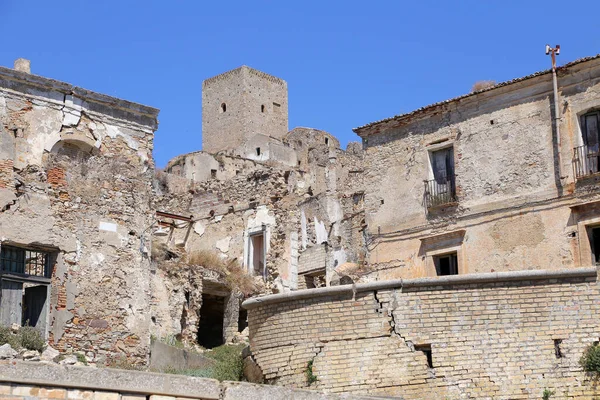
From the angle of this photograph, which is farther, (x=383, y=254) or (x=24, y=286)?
(x=383, y=254)

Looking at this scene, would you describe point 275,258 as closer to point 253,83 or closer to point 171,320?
point 171,320

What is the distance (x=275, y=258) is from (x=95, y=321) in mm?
12909

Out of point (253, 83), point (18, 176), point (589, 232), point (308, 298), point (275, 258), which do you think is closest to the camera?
point (308, 298)

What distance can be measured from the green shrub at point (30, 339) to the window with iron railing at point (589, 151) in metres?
11.3

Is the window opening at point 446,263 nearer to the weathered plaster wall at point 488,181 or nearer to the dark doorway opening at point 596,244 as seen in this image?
the weathered plaster wall at point 488,181

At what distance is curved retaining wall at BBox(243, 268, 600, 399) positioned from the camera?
54.2 feet

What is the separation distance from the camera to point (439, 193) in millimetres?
24250

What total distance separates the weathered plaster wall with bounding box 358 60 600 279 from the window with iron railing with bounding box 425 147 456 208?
0.50 ft

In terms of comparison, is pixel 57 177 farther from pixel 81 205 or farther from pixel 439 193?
pixel 439 193

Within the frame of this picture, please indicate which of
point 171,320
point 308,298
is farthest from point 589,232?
point 171,320

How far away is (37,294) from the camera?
754 inches

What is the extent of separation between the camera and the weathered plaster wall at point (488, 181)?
22.3 metres

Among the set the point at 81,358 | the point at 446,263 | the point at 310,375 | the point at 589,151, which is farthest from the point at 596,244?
the point at 81,358

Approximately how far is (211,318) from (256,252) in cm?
480
